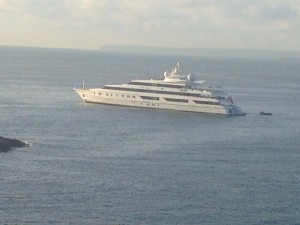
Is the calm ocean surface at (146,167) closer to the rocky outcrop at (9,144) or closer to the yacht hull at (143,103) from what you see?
the rocky outcrop at (9,144)

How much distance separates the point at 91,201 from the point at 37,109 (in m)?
38.1

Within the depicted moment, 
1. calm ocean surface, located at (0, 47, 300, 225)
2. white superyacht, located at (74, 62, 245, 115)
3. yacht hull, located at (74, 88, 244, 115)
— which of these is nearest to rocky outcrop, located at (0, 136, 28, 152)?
calm ocean surface, located at (0, 47, 300, 225)

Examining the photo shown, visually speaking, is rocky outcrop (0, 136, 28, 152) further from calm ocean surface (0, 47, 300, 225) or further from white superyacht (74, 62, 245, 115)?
white superyacht (74, 62, 245, 115)

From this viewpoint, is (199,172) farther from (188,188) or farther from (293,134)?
(293,134)

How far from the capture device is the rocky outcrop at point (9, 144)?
168ft

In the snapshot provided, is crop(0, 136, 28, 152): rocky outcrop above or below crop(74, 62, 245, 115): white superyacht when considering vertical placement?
below

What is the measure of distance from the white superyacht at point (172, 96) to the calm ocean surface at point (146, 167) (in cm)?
207

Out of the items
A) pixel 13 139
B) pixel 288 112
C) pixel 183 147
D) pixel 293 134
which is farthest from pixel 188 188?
pixel 288 112

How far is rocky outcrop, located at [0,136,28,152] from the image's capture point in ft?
168

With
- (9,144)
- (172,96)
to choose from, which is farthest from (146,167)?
(172,96)

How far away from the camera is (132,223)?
34000mm

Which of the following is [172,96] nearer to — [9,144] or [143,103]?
[143,103]

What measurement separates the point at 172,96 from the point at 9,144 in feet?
101

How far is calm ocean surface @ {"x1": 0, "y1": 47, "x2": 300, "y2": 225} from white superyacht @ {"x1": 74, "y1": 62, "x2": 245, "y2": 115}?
207cm
